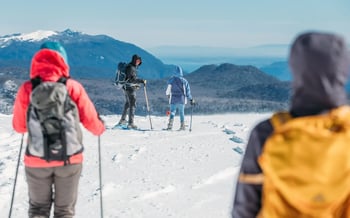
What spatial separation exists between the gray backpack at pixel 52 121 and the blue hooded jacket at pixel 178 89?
377 inches

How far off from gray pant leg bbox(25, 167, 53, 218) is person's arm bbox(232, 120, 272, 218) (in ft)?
7.25

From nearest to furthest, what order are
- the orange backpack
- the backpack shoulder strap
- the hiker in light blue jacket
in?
the orange backpack, the backpack shoulder strap, the hiker in light blue jacket

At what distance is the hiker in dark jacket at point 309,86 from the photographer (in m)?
2.48

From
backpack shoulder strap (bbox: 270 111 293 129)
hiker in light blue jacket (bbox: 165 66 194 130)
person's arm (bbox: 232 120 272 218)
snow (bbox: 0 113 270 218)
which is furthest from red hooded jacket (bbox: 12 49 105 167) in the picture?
hiker in light blue jacket (bbox: 165 66 194 130)

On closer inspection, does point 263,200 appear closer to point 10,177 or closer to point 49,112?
point 49,112

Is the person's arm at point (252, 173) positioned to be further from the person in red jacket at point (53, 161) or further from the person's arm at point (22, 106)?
the person's arm at point (22, 106)

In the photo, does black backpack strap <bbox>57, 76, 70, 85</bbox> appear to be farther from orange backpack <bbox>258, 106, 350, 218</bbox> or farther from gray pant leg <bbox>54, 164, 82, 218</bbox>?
orange backpack <bbox>258, 106, 350, 218</bbox>

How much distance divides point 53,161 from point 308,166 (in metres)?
2.55

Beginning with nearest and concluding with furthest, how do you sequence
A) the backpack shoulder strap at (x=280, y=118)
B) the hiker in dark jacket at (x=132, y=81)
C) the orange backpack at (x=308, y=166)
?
1. the orange backpack at (x=308, y=166)
2. the backpack shoulder strap at (x=280, y=118)
3. the hiker in dark jacket at (x=132, y=81)

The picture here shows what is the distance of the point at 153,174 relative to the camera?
8.87 metres

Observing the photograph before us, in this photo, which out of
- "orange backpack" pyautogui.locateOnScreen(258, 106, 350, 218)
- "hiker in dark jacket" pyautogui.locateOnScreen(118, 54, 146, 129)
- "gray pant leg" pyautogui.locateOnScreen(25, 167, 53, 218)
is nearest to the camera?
"orange backpack" pyautogui.locateOnScreen(258, 106, 350, 218)

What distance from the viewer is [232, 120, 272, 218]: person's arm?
8.66 feet

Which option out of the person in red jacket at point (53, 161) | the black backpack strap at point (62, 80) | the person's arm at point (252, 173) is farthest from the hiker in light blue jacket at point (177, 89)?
the person's arm at point (252, 173)

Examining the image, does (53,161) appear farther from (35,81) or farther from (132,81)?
(132,81)
